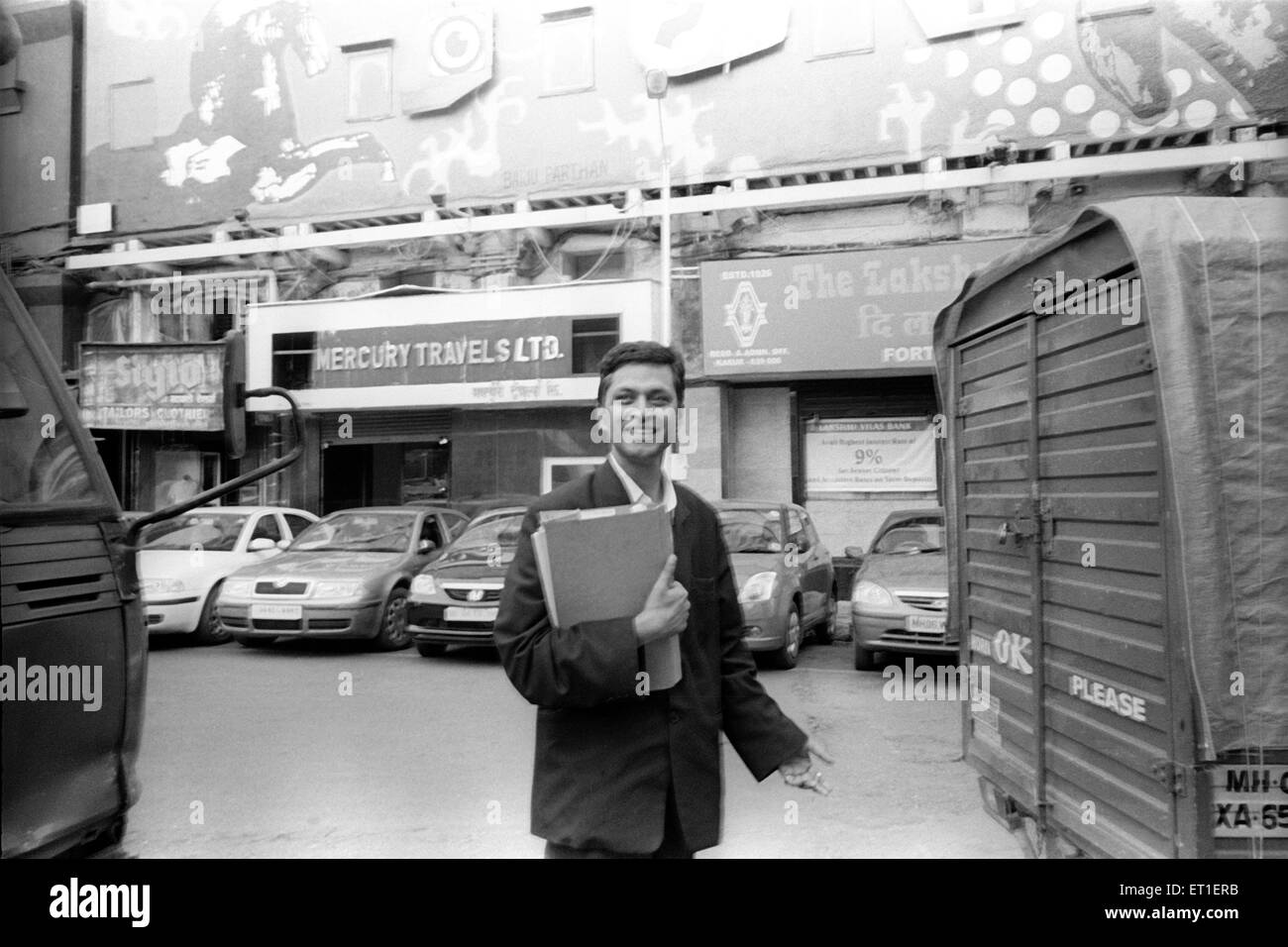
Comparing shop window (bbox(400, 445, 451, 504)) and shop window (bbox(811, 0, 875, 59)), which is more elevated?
shop window (bbox(811, 0, 875, 59))

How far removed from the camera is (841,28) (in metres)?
7.62

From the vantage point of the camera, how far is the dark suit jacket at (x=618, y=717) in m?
1.71

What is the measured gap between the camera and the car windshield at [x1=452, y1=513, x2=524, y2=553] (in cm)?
916

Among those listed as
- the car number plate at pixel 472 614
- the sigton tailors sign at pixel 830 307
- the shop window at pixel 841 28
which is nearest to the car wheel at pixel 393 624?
the car number plate at pixel 472 614

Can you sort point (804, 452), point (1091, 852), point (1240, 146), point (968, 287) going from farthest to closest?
point (804, 452) < point (1240, 146) < point (968, 287) < point (1091, 852)

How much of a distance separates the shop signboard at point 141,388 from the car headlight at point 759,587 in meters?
4.60

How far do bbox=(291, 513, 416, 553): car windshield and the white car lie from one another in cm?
32

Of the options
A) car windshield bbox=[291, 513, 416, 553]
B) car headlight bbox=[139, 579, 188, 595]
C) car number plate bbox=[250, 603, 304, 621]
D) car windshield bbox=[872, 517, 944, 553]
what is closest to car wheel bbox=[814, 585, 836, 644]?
car windshield bbox=[872, 517, 944, 553]

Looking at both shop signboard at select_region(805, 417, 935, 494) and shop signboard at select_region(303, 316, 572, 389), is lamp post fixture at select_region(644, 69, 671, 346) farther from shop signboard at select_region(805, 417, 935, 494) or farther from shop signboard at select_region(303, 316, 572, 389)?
shop signboard at select_region(805, 417, 935, 494)

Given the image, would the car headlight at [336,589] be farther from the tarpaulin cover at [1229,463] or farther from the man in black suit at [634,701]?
the tarpaulin cover at [1229,463]

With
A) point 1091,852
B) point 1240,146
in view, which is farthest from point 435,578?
point 1240,146
